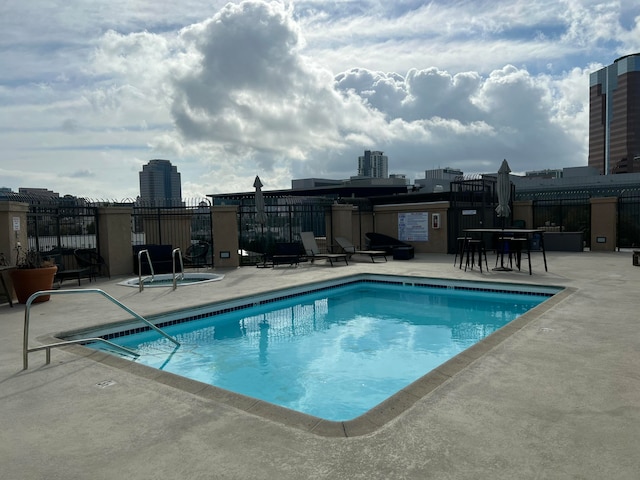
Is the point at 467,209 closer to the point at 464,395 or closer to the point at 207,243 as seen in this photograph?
the point at 207,243

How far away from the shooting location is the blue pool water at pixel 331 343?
17.4 ft

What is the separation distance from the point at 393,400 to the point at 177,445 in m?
1.69

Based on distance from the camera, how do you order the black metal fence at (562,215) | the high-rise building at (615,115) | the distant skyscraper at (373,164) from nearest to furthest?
the black metal fence at (562,215) → the high-rise building at (615,115) → the distant skyscraper at (373,164)

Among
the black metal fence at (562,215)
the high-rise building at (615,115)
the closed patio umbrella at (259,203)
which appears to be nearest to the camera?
the closed patio umbrella at (259,203)

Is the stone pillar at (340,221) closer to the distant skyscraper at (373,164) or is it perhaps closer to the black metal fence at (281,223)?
the black metal fence at (281,223)

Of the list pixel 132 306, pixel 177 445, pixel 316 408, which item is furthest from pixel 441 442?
pixel 132 306

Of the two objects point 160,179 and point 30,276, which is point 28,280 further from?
point 160,179

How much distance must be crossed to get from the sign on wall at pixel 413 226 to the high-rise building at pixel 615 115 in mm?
89678

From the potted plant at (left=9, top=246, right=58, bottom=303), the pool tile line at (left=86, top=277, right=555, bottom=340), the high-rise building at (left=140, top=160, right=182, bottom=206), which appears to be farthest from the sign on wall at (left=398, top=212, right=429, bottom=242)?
the high-rise building at (left=140, top=160, right=182, bottom=206)

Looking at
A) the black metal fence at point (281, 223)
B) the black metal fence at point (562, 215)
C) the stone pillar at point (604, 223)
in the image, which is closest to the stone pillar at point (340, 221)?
the black metal fence at point (281, 223)

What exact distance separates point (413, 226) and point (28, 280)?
43.6 feet

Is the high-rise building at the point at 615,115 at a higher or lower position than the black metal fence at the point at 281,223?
higher

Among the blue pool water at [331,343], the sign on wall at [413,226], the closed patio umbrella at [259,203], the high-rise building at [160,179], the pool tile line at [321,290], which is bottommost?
the blue pool water at [331,343]

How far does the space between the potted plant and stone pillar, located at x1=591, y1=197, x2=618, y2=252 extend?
694 inches
